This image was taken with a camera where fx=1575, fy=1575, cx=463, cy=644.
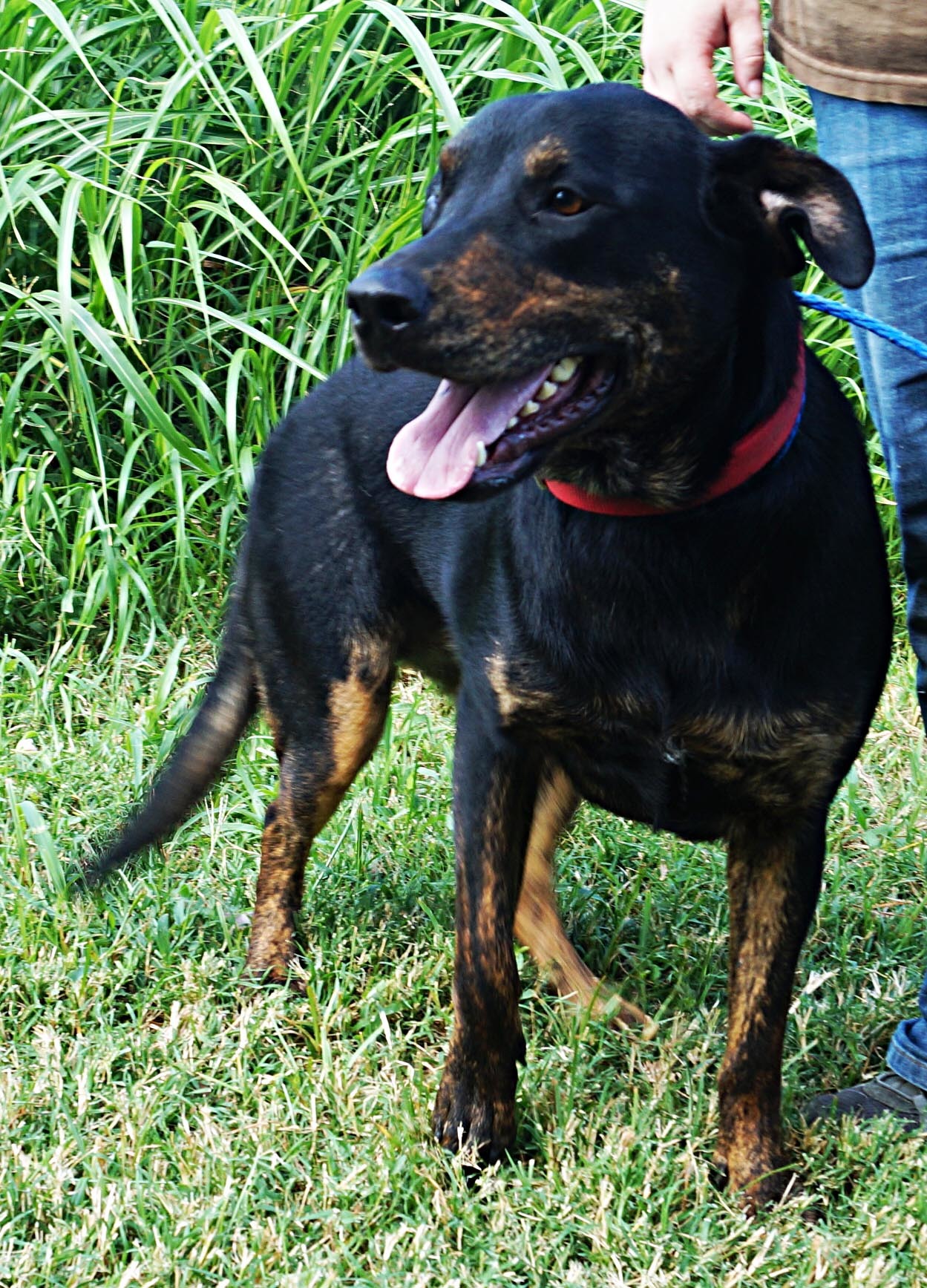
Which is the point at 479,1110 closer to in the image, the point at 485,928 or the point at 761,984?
the point at 485,928

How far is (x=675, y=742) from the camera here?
230cm

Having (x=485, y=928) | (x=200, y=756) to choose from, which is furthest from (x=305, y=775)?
(x=485, y=928)

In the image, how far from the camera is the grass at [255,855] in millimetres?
2336

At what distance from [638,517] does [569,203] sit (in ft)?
1.52

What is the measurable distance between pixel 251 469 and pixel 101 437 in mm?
514

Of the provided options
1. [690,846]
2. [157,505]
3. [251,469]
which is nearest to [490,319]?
[690,846]

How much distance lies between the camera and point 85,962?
2959mm

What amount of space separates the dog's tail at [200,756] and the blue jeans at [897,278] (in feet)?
4.38

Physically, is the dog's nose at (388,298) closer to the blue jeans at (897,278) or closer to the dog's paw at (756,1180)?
the blue jeans at (897,278)

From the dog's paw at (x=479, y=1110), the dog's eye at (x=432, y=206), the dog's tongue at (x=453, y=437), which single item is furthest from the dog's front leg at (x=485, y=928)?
the dog's eye at (x=432, y=206)

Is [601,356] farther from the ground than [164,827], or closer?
farther from the ground

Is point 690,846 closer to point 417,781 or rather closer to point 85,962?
point 417,781

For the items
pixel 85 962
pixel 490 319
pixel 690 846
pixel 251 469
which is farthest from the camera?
pixel 251 469

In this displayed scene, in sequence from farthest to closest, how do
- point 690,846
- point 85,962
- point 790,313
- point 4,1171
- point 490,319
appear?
point 690,846, point 85,962, point 4,1171, point 790,313, point 490,319
